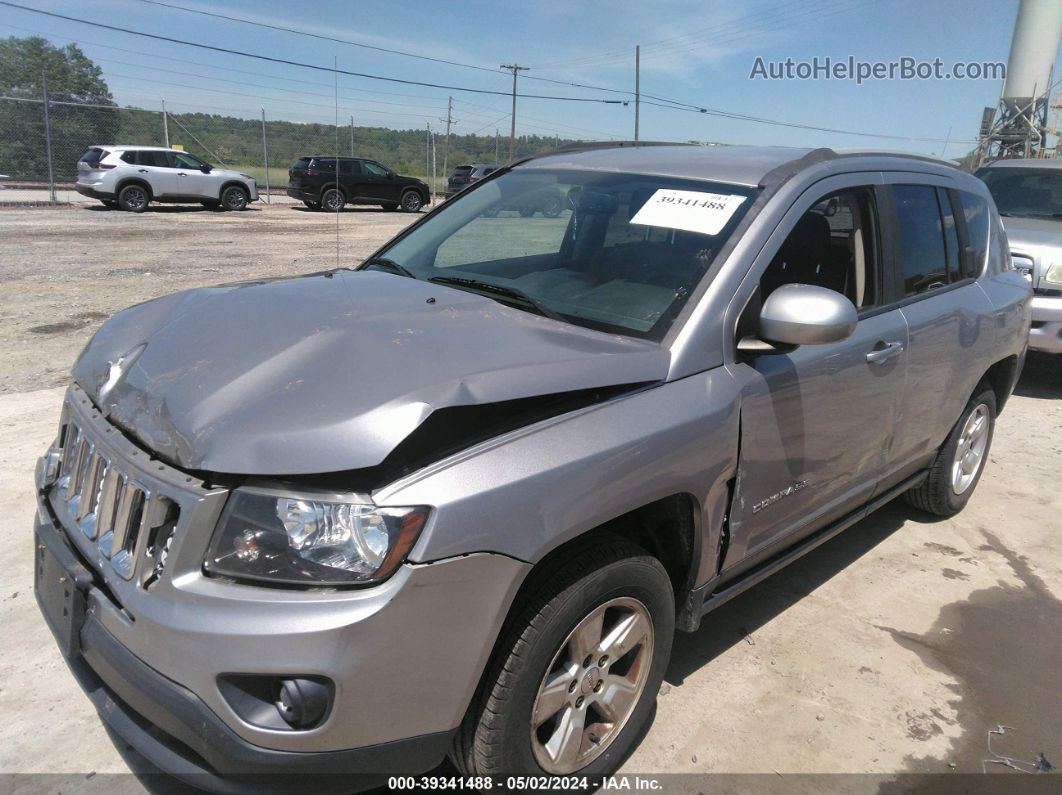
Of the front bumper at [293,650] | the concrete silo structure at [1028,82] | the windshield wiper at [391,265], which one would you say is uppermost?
the concrete silo structure at [1028,82]

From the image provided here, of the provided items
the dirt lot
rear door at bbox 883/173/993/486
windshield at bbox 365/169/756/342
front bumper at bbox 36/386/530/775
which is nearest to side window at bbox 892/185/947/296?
rear door at bbox 883/173/993/486

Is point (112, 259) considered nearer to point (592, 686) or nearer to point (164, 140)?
point (592, 686)

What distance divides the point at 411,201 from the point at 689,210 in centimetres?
2401

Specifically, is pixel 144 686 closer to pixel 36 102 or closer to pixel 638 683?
pixel 638 683

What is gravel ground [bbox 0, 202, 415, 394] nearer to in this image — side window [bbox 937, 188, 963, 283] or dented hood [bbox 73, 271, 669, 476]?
dented hood [bbox 73, 271, 669, 476]

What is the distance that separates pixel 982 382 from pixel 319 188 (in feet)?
70.4

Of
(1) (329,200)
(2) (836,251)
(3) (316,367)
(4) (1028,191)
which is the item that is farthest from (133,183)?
(3) (316,367)

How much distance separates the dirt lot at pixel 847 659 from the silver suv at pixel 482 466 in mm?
448

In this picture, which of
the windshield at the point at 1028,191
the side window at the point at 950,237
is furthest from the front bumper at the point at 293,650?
the windshield at the point at 1028,191

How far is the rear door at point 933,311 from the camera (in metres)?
3.43

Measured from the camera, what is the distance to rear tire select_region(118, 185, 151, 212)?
20.0 metres

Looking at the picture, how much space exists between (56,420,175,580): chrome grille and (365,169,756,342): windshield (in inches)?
52.9

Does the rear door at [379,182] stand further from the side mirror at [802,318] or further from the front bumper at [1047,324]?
the side mirror at [802,318]

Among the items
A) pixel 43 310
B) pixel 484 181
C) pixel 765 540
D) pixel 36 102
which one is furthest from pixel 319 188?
pixel 765 540
